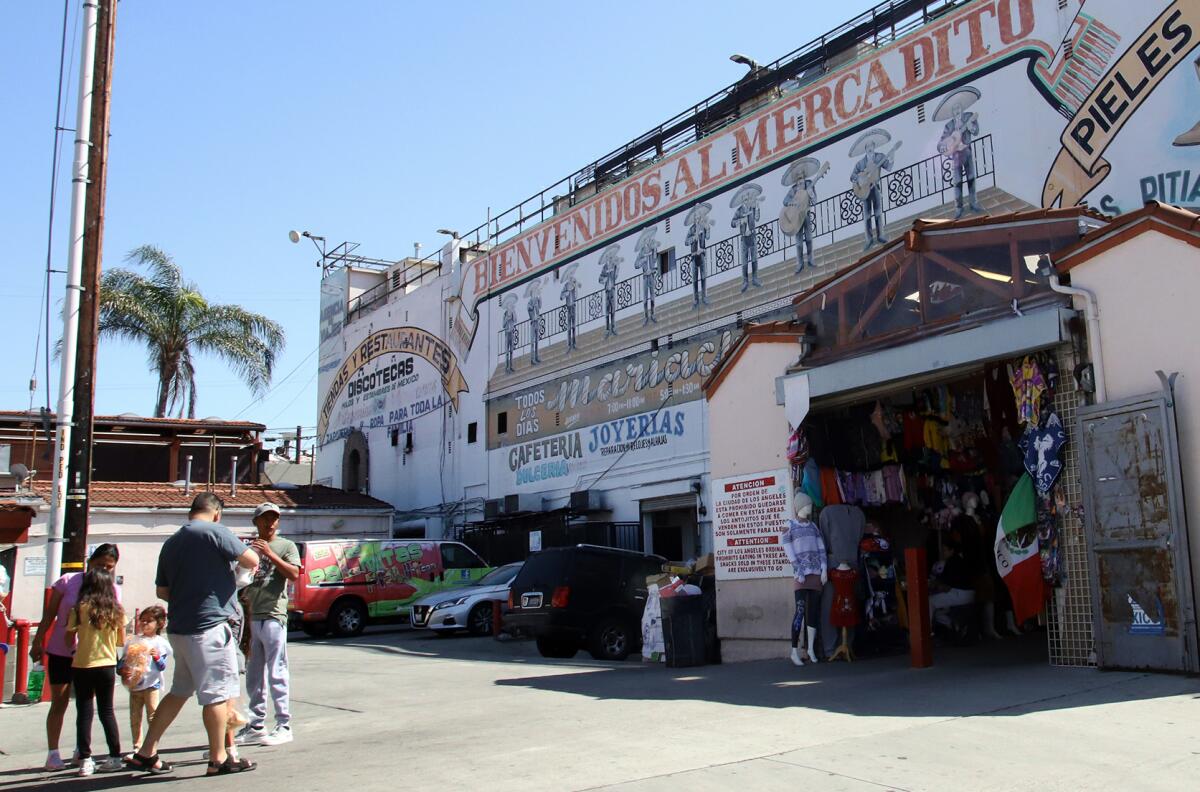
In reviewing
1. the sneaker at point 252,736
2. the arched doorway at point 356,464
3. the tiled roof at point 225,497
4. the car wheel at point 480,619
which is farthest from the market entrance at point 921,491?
the arched doorway at point 356,464

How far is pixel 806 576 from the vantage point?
39.1 ft

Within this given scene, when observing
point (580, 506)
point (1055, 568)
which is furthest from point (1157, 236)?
point (580, 506)

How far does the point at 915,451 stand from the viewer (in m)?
13.1

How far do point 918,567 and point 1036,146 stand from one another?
28.6ft

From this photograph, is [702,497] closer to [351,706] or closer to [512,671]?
[512,671]

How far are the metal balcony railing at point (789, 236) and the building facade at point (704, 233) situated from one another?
4 cm

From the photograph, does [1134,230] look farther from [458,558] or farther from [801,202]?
[458,558]

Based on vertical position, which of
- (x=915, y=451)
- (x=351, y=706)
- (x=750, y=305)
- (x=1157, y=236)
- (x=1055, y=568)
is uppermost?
(x=750, y=305)

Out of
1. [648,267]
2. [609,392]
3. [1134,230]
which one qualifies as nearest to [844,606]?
[1134,230]

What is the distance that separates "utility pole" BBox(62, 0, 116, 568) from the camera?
11.6 metres

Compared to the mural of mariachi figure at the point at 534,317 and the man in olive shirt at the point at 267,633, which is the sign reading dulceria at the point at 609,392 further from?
the man in olive shirt at the point at 267,633

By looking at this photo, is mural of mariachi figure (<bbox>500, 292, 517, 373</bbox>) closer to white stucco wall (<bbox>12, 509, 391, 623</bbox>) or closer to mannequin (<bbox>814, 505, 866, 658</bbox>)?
white stucco wall (<bbox>12, 509, 391, 623</bbox>)

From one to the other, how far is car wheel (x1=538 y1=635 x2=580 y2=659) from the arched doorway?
20.7 meters

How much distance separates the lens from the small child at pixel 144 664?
7848 millimetres
